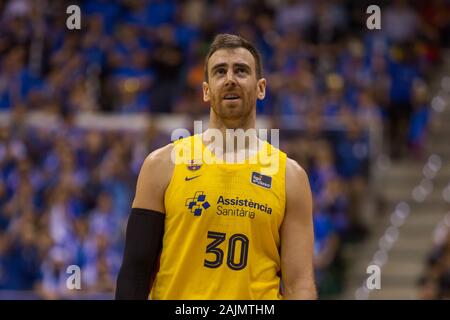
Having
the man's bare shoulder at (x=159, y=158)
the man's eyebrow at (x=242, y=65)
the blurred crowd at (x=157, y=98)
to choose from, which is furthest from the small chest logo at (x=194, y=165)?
the blurred crowd at (x=157, y=98)

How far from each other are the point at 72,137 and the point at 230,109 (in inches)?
350

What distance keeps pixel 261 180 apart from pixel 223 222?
0.98 ft

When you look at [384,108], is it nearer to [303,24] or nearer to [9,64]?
[303,24]

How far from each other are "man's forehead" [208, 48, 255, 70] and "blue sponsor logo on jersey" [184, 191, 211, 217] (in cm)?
67

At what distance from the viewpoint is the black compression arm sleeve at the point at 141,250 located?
474 centimetres

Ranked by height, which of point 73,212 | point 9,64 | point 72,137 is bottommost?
point 73,212

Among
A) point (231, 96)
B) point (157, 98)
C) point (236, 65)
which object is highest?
point (157, 98)

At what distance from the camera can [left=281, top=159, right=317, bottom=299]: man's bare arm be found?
482cm

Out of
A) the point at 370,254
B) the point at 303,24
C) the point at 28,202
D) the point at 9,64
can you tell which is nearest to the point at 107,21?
the point at 9,64

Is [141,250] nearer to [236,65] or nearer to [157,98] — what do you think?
[236,65]

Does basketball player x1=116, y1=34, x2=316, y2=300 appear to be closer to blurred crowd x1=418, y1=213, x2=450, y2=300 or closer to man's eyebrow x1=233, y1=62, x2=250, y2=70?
man's eyebrow x1=233, y1=62, x2=250, y2=70

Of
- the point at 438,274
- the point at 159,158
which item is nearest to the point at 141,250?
the point at 159,158

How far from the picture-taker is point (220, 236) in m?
4.75

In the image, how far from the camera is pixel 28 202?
1312cm
